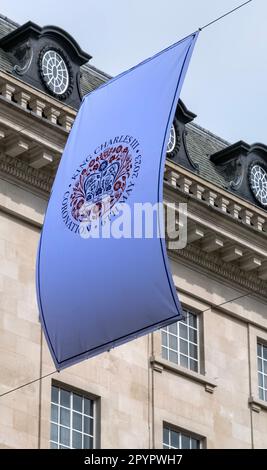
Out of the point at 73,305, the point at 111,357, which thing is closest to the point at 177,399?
the point at 111,357

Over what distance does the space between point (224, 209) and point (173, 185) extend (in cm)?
187

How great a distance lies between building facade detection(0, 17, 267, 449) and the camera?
132 feet

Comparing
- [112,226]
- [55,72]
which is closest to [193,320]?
A: [55,72]

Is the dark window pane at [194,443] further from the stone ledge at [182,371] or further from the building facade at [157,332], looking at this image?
the stone ledge at [182,371]

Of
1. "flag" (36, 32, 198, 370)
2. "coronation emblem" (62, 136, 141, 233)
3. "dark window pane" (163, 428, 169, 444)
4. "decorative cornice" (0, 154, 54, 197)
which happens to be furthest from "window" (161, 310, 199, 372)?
"coronation emblem" (62, 136, 141, 233)

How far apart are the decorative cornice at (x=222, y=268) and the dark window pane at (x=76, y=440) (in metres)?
5.35

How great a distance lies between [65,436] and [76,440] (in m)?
0.34

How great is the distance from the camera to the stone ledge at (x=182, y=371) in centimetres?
4300

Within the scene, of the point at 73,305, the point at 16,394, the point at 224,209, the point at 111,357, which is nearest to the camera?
the point at 73,305

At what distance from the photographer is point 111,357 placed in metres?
42.1

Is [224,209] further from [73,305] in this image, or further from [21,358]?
[73,305]

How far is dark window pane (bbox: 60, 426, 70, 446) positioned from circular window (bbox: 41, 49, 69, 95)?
726 cm

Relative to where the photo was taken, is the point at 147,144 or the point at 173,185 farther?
the point at 173,185

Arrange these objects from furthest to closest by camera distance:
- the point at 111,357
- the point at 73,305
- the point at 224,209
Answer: the point at 224,209 < the point at 111,357 < the point at 73,305
